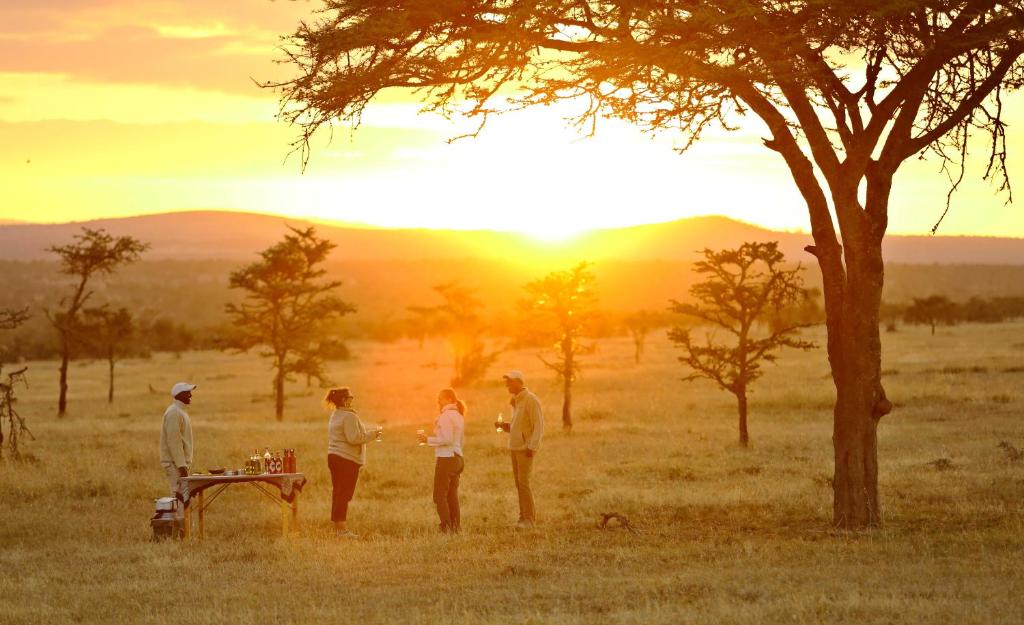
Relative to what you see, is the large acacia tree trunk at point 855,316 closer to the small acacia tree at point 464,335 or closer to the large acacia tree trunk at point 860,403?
the large acacia tree trunk at point 860,403

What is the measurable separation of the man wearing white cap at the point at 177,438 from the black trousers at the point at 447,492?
3.36m

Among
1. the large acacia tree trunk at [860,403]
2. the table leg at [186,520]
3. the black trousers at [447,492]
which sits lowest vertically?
the table leg at [186,520]

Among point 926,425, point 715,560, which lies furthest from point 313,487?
point 926,425

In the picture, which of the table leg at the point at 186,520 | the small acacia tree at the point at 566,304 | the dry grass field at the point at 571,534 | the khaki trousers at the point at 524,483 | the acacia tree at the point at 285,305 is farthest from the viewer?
the acacia tree at the point at 285,305

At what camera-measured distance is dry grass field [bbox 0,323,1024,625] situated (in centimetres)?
1217

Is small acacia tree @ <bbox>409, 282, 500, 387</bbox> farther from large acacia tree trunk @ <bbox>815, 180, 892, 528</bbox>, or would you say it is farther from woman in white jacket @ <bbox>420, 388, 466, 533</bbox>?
large acacia tree trunk @ <bbox>815, 180, 892, 528</bbox>

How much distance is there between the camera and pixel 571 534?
16.8 meters

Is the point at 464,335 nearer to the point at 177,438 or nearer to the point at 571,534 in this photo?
the point at 177,438

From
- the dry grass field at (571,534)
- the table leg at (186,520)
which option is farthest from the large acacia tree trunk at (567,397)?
the table leg at (186,520)

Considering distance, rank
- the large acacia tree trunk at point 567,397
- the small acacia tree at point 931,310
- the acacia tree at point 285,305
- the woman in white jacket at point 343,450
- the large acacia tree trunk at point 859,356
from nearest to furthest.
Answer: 1. the large acacia tree trunk at point 859,356
2. the woman in white jacket at point 343,450
3. the large acacia tree trunk at point 567,397
4. the acacia tree at point 285,305
5. the small acacia tree at point 931,310

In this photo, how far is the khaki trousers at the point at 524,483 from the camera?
17.7m

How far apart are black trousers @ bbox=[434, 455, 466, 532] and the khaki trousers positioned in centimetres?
86

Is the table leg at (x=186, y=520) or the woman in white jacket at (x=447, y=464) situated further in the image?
the woman in white jacket at (x=447, y=464)

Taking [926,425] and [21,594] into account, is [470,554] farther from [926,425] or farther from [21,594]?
[926,425]
